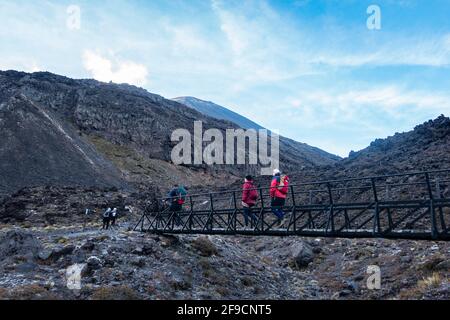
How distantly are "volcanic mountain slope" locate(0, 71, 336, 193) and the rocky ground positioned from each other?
28.8 meters

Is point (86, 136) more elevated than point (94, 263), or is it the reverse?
point (86, 136)

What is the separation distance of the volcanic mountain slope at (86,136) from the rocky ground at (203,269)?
2883cm

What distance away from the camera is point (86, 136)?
6781cm

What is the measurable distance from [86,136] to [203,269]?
53.8 metres

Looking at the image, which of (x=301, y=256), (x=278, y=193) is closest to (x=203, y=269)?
(x=278, y=193)

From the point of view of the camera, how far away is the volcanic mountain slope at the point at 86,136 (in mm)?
47969

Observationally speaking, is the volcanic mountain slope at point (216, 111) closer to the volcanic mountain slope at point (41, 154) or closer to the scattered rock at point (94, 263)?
the volcanic mountain slope at point (41, 154)

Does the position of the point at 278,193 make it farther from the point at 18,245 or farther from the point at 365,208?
the point at 18,245

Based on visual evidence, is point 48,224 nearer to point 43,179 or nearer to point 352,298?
point 43,179

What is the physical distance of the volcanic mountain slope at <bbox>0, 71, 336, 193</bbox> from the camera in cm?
4797

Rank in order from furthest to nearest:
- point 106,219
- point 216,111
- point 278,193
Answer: point 216,111, point 106,219, point 278,193

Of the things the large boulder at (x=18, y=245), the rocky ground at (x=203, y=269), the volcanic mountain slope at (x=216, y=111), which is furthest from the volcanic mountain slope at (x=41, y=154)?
the volcanic mountain slope at (x=216, y=111)

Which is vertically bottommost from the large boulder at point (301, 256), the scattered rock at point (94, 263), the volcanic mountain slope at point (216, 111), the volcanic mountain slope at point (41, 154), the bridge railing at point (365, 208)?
the large boulder at point (301, 256)
